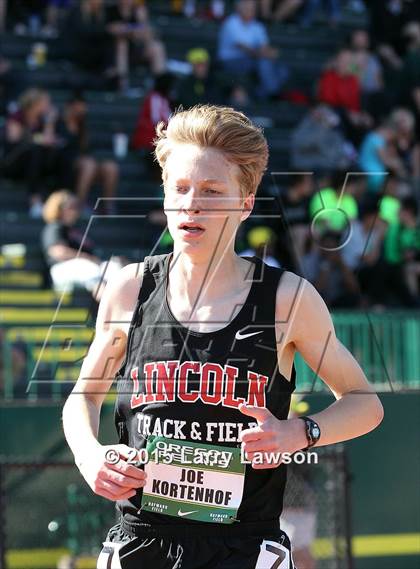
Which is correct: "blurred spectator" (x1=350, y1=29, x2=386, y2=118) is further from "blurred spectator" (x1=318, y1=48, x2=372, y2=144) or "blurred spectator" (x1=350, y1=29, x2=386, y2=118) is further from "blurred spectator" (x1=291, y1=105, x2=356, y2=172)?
"blurred spectator" (x1=291, y1=105, x2=356, y2=172)

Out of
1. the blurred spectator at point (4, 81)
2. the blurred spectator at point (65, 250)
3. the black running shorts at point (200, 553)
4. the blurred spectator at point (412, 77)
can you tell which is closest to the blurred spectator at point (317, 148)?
the blurred spectator at point (412, 77)

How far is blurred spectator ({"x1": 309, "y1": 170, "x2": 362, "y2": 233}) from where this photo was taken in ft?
33.0

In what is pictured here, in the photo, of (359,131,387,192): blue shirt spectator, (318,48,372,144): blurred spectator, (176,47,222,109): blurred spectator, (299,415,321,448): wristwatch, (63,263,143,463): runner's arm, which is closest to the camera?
(299,415,321,448): wristwatch

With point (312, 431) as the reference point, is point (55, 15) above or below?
below

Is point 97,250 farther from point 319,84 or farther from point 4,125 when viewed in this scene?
point 319,84

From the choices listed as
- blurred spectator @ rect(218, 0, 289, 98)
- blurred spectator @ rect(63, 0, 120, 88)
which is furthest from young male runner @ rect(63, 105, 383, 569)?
blurred spectator @ rect(218, 0, 289, 98)

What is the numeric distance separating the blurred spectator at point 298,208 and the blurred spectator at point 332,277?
15cm

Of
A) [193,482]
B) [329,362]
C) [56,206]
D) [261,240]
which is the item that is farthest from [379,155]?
[193,482]

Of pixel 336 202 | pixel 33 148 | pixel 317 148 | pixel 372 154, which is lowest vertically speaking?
pixel 372 154

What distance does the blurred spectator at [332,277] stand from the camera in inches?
416

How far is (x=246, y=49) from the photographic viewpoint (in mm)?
14156

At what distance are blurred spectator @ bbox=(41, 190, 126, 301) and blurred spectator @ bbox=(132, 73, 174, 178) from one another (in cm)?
217

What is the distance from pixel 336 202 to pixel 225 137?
7.94 meters

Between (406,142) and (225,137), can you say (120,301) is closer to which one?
(225,137)
